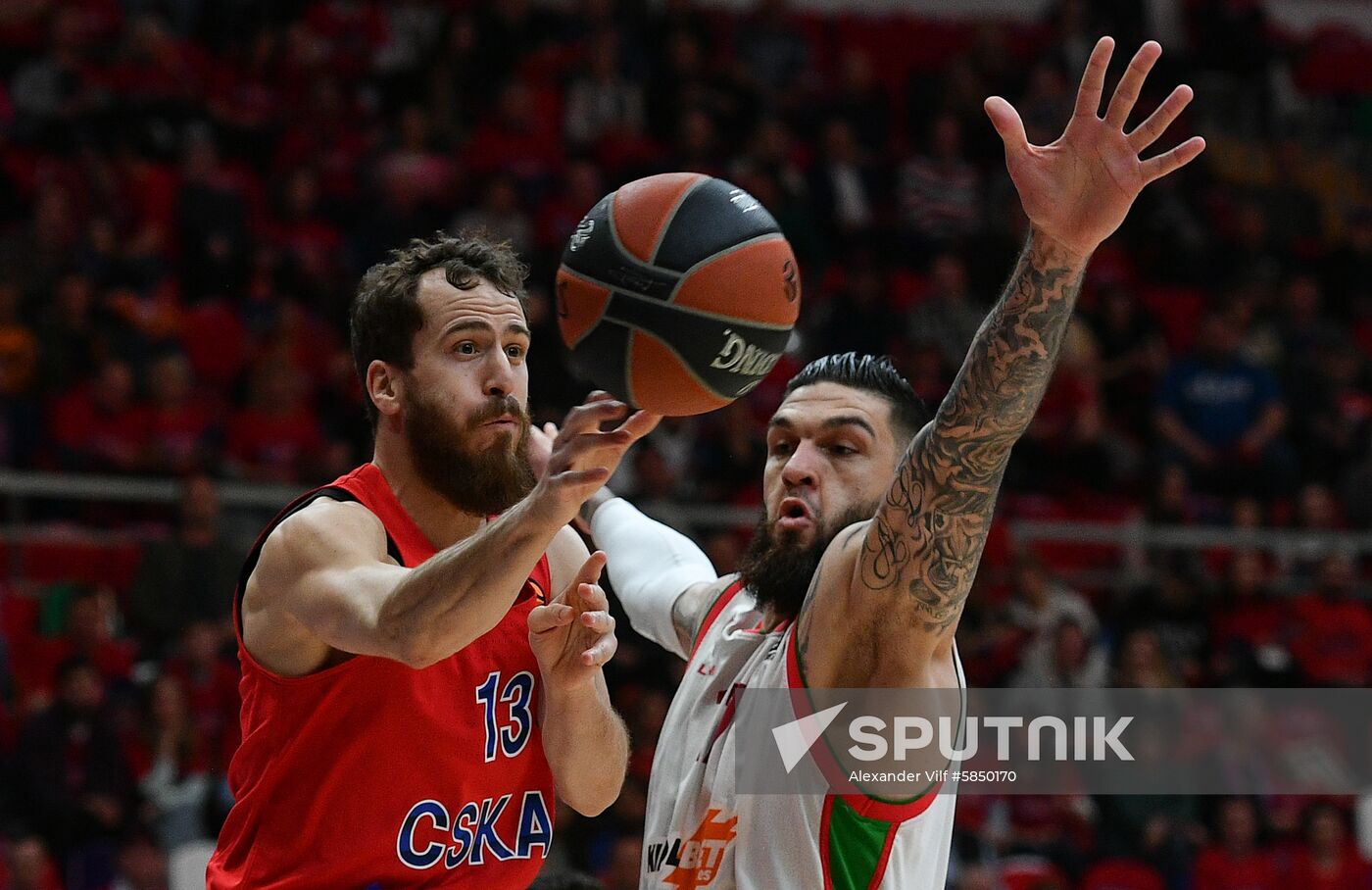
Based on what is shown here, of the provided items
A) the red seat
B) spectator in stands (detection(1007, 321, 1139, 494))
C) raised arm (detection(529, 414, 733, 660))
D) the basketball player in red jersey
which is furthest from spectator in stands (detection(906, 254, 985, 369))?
the basketball player in red jersey

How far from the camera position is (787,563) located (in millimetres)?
4176

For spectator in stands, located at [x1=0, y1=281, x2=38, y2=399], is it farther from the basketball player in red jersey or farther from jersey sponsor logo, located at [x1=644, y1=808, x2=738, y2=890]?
jersey sponsor logo, located at [x1=644, y1=808, x2=738, y2=890]

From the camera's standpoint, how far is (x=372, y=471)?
4117mm

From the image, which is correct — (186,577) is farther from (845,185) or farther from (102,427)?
(845,185)

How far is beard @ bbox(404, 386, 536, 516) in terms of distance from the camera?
401 cm

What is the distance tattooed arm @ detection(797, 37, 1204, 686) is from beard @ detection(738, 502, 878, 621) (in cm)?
37

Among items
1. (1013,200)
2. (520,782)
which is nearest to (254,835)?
(520,782)

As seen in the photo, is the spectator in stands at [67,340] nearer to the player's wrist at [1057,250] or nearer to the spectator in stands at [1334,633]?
the spectator in stands at [1334,633]

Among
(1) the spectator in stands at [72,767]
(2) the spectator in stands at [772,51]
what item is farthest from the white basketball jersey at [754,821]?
(2) the spectator in stands at [772,51]

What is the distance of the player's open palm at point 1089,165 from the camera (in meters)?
3.23

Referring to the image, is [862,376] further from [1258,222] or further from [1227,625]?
[1258,222]

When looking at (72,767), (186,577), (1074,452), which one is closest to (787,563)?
(72,767)

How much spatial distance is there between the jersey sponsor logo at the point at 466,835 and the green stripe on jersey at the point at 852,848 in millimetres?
695

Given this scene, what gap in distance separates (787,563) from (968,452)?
0.88m
